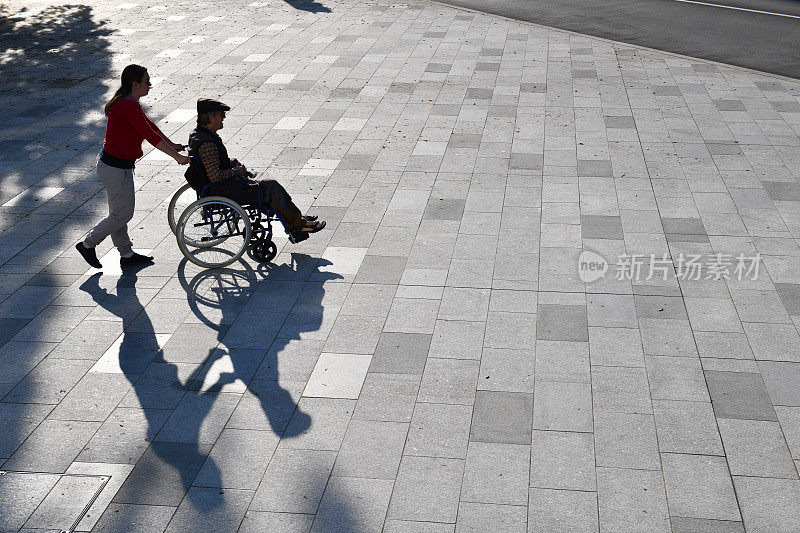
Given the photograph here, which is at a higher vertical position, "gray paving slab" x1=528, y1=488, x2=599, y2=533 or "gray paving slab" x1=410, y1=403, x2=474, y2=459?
"gray paving slab" x1=528, y1=488, x2=599, y2=533

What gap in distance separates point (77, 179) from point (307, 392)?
5.81m

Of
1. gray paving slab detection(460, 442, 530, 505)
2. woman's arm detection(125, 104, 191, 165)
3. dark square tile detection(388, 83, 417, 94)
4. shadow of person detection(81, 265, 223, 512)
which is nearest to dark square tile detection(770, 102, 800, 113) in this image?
dark square tile detection(388, 83, 417, 94)

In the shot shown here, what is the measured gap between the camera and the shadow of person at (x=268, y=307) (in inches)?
230

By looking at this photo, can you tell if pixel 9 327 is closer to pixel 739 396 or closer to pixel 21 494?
pixel 21 494

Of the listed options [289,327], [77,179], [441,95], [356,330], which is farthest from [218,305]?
[441,95]

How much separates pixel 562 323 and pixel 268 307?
2.65 m

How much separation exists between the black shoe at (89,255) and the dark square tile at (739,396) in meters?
5.78

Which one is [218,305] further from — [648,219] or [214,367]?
[648,219]

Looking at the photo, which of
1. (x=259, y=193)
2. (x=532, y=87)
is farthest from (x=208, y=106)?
(x=532, y=87)

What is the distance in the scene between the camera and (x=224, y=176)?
7.56 m

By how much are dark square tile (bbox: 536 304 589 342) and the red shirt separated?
3.93 meters

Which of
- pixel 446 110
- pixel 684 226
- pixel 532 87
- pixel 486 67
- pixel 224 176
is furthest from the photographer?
pixel 486 67

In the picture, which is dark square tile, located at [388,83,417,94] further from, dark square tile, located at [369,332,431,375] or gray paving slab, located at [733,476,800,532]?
gray paving slab, located at [733,476,800,532]

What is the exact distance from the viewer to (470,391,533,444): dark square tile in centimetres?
543
